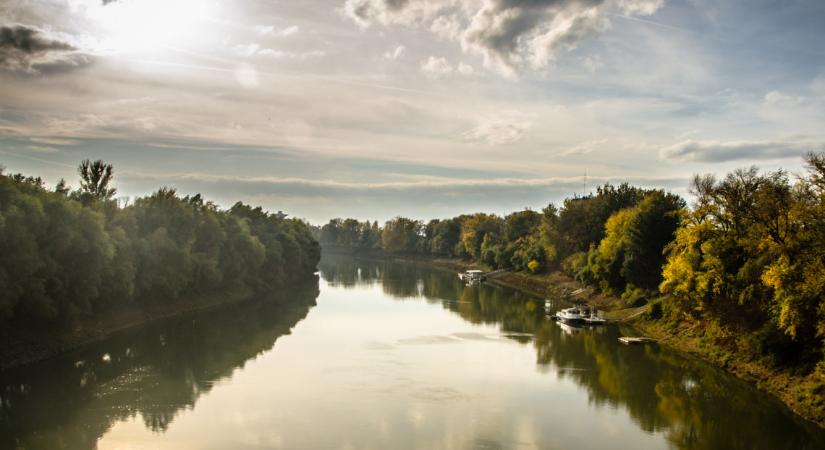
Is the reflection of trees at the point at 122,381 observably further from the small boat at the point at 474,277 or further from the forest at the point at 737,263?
the small boat at the point at 474,277

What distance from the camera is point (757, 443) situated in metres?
27.4

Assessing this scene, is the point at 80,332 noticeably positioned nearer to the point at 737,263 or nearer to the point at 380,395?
the point at 380,395

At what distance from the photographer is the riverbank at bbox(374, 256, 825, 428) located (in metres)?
30.0

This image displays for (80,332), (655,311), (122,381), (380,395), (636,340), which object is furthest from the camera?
(655,311)

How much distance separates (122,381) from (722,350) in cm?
3620

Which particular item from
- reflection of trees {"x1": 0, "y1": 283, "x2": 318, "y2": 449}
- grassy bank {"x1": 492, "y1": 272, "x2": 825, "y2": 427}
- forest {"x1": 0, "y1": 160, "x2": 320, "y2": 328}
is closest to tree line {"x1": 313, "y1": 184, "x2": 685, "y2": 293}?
grassy bank {"x1": 492, "y1": 272, "x2": 825, "y2": 427}

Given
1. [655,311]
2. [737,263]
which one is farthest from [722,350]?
[655,311]

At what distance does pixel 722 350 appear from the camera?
135ft

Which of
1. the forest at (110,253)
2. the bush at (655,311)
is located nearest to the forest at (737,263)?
the bush at (655,311)

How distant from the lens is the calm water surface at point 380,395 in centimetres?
2717

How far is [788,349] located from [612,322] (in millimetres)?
26461

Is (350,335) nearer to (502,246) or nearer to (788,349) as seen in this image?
(788,349)

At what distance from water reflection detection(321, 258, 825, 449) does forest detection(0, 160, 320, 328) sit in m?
28.3

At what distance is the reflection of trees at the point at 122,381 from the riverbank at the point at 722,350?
2929cm
